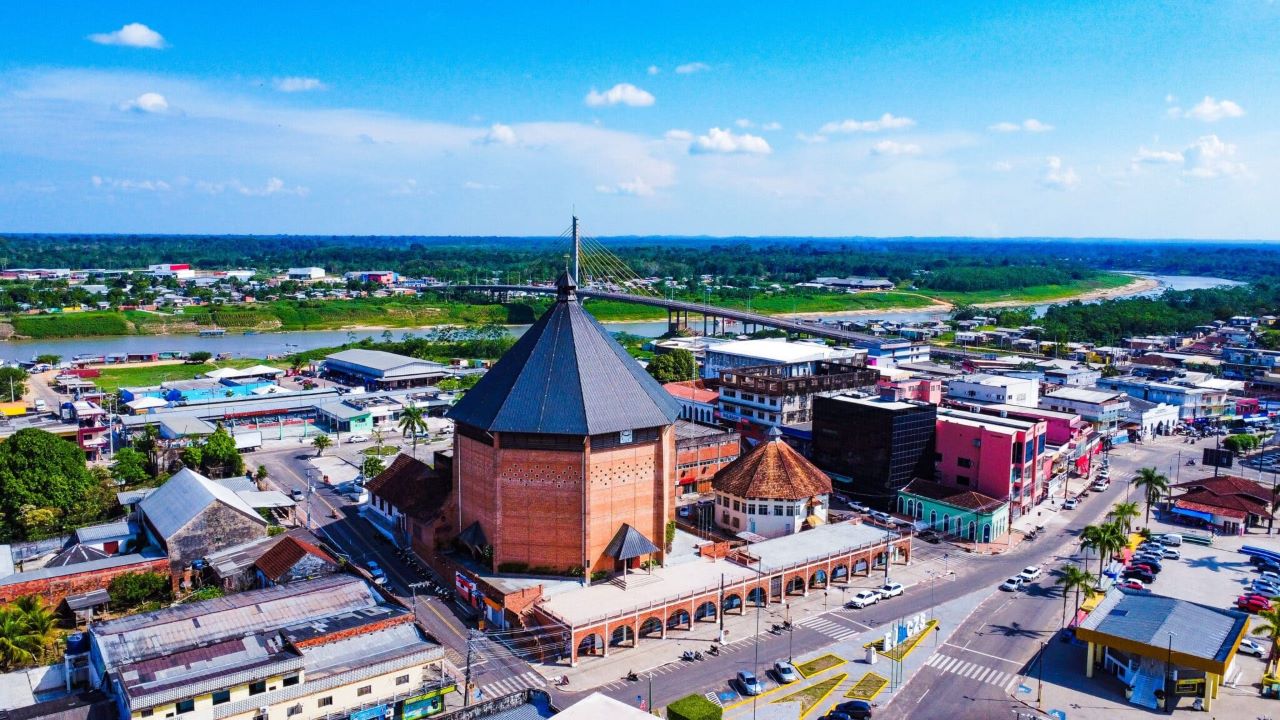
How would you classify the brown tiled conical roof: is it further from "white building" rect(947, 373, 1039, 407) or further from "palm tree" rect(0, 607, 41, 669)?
"white building" rect(947, 373, 1039, 407)

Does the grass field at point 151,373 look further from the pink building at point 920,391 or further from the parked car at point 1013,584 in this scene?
the parked car at point 1013,584

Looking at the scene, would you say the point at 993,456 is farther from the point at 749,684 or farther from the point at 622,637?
the point at 622,637

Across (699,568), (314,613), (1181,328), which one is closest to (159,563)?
(314,613)

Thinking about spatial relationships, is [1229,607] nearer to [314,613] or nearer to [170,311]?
[314,613]

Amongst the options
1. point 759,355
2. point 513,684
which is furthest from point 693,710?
point 759,355

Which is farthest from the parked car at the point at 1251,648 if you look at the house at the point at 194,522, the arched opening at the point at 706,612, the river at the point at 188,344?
the river at the point at 188,344

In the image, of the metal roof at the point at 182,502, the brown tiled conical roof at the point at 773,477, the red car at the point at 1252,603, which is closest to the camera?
the red car at the point at 1252,603
